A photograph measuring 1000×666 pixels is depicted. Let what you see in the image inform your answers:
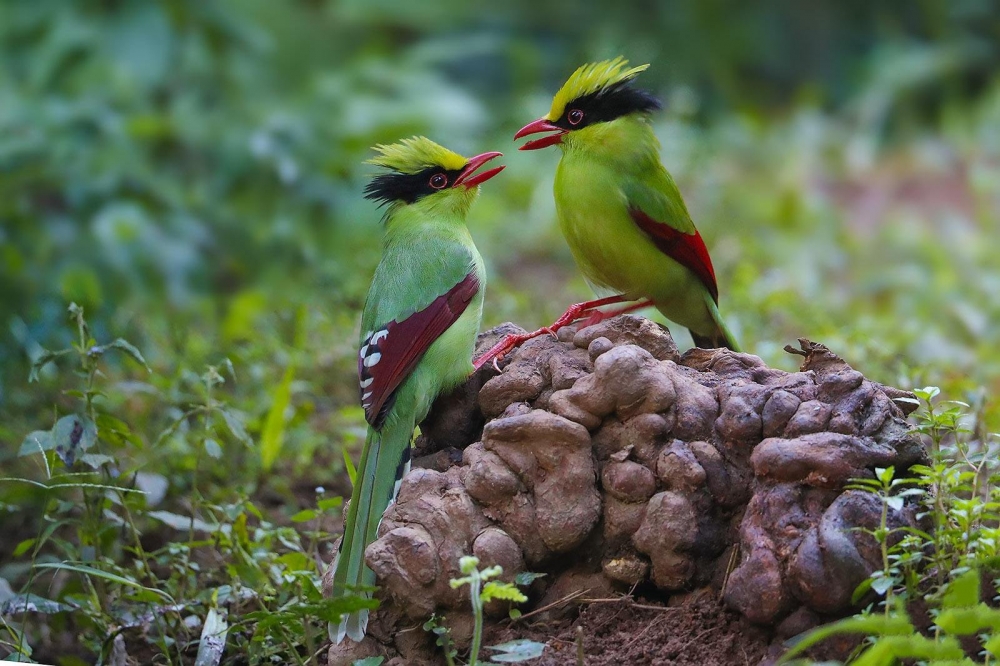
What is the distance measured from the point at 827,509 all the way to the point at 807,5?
9.78m

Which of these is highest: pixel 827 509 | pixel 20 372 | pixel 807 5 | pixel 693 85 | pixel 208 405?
pixel 807 5

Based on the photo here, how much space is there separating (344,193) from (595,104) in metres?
4.47

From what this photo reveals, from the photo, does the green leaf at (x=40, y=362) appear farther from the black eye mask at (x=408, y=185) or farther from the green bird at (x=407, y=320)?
the black eye mask at (x=408, y=185)

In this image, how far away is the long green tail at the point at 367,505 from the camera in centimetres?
268

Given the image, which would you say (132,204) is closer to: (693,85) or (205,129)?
(205,129)

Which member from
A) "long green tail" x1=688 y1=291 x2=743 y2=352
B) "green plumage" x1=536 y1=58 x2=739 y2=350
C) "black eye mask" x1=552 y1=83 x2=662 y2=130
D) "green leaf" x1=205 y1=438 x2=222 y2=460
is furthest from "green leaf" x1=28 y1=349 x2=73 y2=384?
"long green tail" x1=688 y1=291 x2=743 y2=352

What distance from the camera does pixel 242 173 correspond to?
7883 millimetres

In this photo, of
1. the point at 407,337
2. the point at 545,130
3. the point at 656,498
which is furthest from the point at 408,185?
the point at 656,498

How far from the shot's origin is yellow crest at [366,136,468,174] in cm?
360

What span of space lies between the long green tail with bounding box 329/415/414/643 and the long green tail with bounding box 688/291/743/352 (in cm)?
119

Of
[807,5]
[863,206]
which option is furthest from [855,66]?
[863,206]

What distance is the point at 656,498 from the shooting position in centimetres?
266

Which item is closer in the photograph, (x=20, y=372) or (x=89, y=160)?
(x=20, y=372)

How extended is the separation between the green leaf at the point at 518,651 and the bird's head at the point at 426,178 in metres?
1.56
